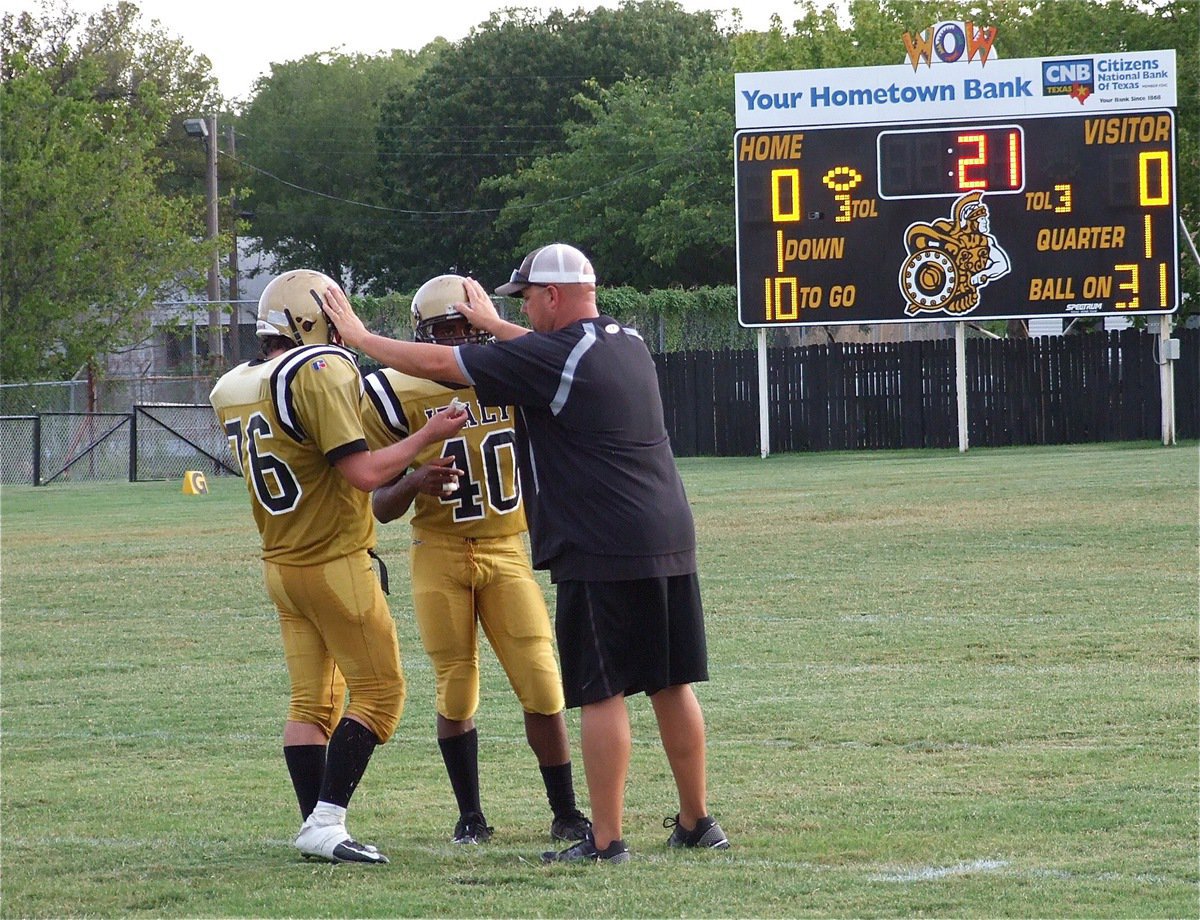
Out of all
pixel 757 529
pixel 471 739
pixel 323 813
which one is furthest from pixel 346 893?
pixel 757 529

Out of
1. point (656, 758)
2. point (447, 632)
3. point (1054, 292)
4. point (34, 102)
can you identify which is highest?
point (34, 102)

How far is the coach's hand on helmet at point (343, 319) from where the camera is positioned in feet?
18.2

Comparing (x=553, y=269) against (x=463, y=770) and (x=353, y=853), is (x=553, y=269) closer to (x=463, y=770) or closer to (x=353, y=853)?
(x=463, y=770)

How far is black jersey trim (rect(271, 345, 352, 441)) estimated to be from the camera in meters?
5.55

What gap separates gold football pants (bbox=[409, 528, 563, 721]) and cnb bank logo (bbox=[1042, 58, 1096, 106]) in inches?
913

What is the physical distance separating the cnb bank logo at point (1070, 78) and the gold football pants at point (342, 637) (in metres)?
23.6

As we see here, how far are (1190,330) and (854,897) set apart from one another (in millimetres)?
29741

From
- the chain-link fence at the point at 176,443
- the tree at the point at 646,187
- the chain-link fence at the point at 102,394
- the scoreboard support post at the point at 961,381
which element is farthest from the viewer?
the tree at the point at 646,187

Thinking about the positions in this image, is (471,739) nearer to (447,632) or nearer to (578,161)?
(447,632)

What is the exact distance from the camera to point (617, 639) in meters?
5.50

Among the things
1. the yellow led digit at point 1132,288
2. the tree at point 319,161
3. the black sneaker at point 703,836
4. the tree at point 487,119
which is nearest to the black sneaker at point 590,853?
the black sneaker at point 703,836

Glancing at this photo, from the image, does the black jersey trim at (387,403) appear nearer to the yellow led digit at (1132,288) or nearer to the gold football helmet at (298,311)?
the gold football helmet at (298,311)

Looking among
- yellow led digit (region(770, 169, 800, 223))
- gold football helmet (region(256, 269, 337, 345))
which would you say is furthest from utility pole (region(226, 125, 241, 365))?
gold football helmet (region(256, 269, 337, 345))

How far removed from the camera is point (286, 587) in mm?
5715
